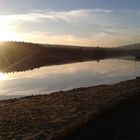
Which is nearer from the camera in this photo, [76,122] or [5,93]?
[76,122]

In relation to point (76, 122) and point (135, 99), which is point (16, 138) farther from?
point (135, 99)

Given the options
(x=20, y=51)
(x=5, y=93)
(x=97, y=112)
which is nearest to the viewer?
(x=97, y=112)

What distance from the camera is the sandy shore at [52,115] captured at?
1207 centimetres

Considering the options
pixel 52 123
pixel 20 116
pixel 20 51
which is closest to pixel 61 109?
pixel 20 116

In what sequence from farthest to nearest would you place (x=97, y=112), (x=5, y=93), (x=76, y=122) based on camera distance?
1. (x=5, y=93)
2. (x=97, y=112)
3. (x=76, y=122)

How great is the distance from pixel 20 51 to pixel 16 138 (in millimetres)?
84162

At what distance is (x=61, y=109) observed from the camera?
52.2 feet

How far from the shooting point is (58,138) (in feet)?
37.4

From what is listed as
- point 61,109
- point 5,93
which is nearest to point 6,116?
point 61,109

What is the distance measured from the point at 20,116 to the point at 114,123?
3.50 metres

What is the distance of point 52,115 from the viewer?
48.5 ft

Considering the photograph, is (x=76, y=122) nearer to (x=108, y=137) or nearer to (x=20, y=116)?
(x=108, y=137)

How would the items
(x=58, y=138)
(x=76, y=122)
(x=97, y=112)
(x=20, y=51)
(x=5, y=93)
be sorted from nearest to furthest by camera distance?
(x=58, y=138) < (x=76, y=122) < (x=97, y=112) < (x=5, y=93) < (x=20, y=51)

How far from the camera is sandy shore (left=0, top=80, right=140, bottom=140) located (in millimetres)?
12070
